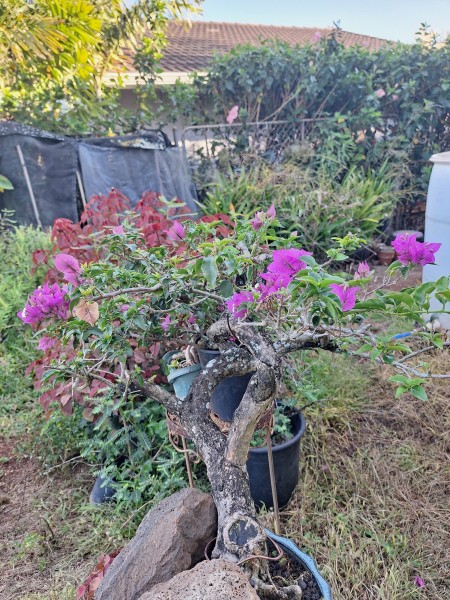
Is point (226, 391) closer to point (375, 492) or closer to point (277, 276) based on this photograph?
point (277, 276)

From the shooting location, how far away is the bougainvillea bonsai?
3.32ft

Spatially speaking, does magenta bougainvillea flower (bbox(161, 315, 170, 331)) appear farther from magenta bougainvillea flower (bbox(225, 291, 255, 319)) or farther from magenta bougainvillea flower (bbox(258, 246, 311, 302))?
magenta bougainvillea flower (bbox(258, 246, 311, 302))

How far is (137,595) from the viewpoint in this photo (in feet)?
3.75

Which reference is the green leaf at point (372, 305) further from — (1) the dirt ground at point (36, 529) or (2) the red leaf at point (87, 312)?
(1) the dirt ground at point (36, 529)

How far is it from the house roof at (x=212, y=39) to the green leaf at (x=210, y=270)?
5399 millimetres

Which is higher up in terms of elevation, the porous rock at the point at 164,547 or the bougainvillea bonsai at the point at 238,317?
the bougainvillea bonsai at the point at 238,317

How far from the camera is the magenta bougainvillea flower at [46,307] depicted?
1.26 m

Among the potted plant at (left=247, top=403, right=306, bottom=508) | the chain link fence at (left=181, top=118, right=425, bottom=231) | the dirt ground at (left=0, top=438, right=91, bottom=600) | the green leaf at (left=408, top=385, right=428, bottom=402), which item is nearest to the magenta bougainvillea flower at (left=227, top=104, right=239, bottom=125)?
the chain link fence at (left=181, top=118, right=425, bottom=231)

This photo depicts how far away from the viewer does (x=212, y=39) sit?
33.8ft

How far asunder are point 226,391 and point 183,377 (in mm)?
173

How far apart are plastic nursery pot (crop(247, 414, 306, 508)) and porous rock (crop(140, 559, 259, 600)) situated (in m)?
0.91

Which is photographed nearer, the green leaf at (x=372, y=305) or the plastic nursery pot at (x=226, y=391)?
the green leaf at (x=372, y=305)

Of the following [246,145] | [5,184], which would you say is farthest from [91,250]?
[246,145]

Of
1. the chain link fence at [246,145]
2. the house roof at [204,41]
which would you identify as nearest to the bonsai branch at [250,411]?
the chain link fence at [246,145]
